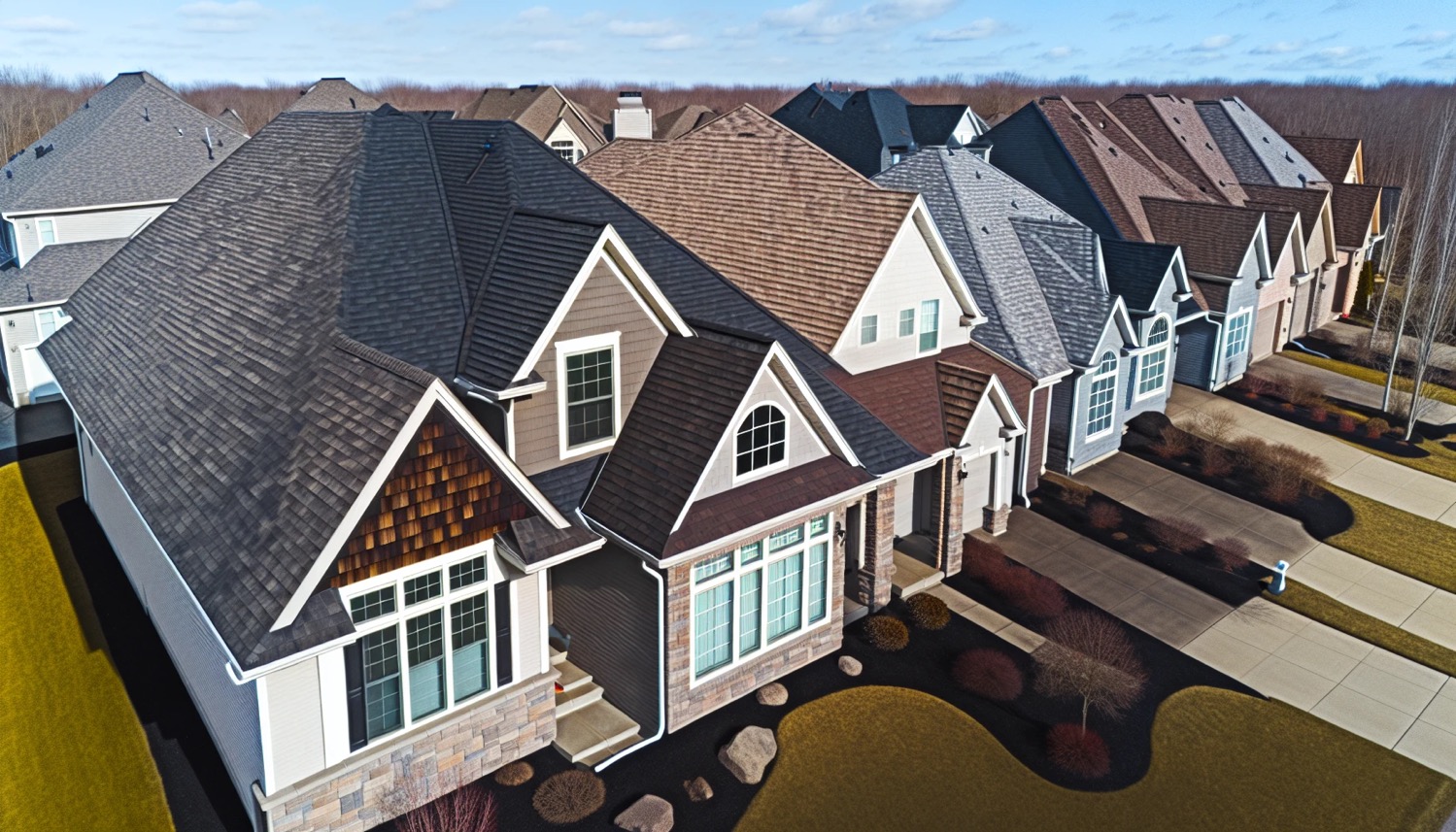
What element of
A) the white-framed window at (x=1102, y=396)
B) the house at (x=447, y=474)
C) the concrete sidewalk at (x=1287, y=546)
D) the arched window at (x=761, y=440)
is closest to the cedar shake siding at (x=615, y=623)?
the house at (x=447, y=474)

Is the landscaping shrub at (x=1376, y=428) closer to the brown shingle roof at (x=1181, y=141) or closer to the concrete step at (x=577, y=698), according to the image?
the brown shingle roof at (x=1181, y=141)

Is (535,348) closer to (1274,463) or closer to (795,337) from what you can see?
(795,337)

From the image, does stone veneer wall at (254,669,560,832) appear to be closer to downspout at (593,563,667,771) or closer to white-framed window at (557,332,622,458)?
downspout at (593,563,667,771)

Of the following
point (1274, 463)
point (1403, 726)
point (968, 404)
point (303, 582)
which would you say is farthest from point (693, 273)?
point (1274, 463)

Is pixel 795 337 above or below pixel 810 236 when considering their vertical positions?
below

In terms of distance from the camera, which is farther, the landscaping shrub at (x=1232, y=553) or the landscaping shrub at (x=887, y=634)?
the landscaping shrub at (x=1232, y=553)

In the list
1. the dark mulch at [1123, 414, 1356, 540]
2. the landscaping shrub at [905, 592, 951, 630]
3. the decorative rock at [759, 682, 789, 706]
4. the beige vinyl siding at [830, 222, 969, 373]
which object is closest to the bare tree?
the landscaping shrub at [905, 592, 951, 630]
